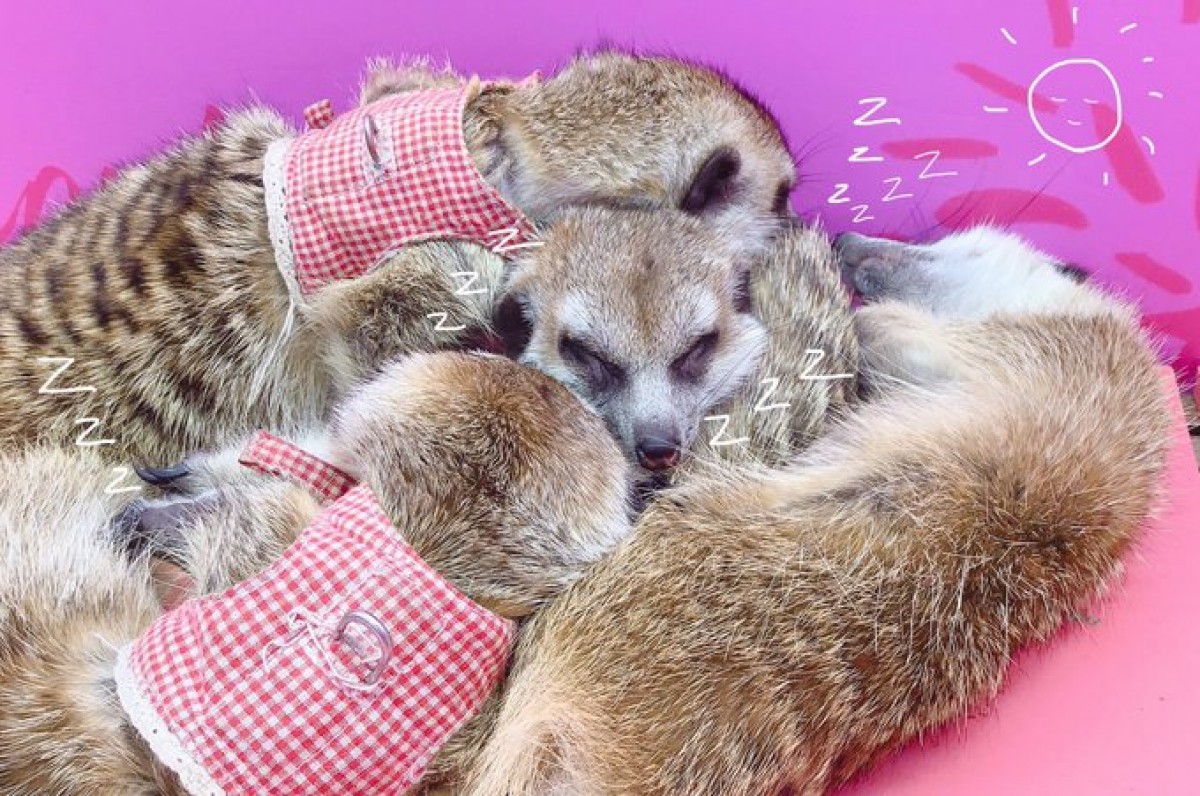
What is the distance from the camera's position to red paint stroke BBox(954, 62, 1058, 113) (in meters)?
1.49

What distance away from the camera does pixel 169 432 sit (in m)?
1.36

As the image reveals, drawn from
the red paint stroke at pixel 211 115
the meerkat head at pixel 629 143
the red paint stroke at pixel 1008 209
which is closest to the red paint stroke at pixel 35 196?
the red paint stroke at pixel 211 115

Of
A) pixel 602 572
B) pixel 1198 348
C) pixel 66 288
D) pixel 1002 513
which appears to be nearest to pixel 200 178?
pixel 66 288

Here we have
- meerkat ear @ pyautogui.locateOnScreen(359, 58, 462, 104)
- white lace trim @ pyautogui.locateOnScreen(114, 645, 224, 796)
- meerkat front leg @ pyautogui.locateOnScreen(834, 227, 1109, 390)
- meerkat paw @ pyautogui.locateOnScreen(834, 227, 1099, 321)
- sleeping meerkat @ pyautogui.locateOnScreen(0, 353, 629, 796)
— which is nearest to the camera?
white lace trim @ pyautogui.locateOnScreen(114, 645, 224, 796)

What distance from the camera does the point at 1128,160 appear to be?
1.51 meters

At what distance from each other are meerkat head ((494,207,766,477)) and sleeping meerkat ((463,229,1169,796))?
0.15 metres

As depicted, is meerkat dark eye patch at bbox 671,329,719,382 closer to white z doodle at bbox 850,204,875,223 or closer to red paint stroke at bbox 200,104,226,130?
white z doodle at bbox 850,204,875,223

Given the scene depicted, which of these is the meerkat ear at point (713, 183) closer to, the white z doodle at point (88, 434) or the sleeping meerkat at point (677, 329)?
the sleeping meerkat at point (677, 329)

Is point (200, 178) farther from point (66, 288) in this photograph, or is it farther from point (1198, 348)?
point (1198, 348)

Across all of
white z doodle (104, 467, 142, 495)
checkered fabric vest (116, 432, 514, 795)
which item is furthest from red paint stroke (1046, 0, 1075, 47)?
white z doodle (104, 467, 142, 495)

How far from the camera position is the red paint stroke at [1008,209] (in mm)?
1558

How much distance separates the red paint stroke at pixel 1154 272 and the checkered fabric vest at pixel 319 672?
3.50 feet

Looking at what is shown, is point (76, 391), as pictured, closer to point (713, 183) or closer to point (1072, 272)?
point (713, 183)

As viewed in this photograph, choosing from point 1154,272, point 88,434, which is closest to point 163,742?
point 88,434
